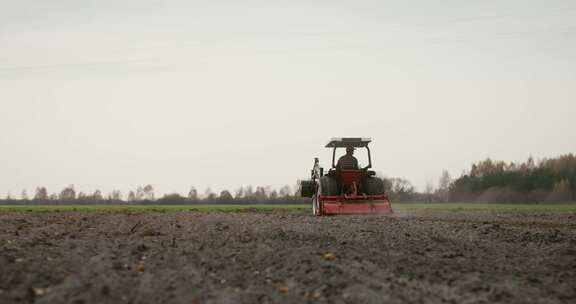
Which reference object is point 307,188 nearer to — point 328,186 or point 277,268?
point 328,186

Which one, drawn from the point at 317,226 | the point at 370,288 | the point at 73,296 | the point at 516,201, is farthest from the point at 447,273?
the point at 516,201

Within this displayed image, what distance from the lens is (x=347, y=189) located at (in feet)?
71.3

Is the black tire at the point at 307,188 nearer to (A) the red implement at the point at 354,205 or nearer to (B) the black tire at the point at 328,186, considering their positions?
(B) the black tire at the point at 328,186

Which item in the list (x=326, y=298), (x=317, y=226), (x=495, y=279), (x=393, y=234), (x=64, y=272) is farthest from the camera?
(x=317, y=226)

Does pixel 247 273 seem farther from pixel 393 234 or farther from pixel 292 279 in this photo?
pixel 393 234


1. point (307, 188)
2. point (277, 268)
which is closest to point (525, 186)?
point (307, 188)

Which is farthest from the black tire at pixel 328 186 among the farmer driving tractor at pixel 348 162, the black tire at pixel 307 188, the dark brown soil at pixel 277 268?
the dark brown soil at pixel 277 268

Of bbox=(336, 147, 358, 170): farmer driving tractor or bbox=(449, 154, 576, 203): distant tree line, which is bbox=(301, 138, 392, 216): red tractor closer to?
bbox=(336, 147, 358, 170): farmer driving tractor

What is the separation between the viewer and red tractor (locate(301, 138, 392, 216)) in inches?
802

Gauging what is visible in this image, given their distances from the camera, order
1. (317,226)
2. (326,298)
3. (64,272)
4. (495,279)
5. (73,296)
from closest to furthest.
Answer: (73,296), (326,298), (64,272), (495,279), (317,226)

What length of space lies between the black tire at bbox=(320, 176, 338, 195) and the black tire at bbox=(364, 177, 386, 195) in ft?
3.37

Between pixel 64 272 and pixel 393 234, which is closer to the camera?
pixel 64 272

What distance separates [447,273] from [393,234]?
4157mm

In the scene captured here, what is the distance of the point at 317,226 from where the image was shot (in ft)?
49.0
